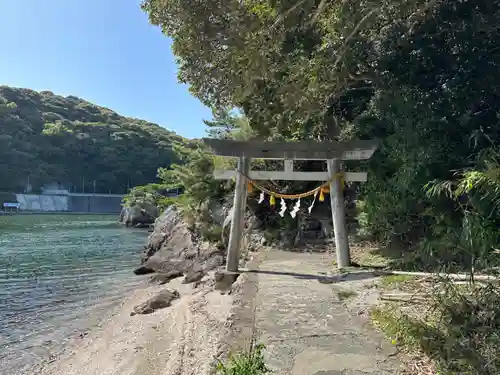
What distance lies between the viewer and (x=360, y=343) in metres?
4.07

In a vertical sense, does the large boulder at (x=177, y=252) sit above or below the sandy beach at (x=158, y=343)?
above

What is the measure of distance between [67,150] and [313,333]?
7656 cm

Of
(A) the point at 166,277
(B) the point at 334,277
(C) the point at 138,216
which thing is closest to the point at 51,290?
(A) the point at 166,277

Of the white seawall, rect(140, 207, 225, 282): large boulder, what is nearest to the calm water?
rect(140, 207, 225, 282): large boulder

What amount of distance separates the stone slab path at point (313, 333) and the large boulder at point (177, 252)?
15.5 feet

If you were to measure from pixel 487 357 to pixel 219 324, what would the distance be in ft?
10.9

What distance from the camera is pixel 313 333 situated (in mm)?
4434

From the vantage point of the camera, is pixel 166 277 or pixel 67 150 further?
pixel 67 150

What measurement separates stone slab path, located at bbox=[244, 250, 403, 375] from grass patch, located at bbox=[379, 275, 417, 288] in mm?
686

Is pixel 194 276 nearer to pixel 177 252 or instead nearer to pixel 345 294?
pixel 177 252

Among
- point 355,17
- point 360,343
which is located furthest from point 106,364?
point 355,17

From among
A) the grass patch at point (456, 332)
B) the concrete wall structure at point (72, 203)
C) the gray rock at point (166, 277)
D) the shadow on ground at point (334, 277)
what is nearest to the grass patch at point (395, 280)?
the shadow on ground at point (334, 277)

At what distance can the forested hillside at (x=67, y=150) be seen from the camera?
66438mm

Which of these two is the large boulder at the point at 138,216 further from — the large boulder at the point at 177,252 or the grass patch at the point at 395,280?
the grass patch at the point at 395,280
